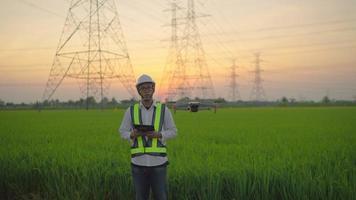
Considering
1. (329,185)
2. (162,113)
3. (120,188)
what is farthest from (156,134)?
(329,185)

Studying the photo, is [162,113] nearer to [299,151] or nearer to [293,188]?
[293,188]

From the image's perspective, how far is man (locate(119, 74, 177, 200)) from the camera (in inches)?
148

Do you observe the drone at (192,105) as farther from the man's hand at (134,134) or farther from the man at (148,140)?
the man's hand at (134,134)

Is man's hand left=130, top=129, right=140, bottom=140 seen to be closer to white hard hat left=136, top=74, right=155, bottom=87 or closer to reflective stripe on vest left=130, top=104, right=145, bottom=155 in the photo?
reflective stripe on vest left=130, top=104, right=145, bottom=155

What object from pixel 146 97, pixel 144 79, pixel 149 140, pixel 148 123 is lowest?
pixel 149 140

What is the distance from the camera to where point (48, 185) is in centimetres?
551

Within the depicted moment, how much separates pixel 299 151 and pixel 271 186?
3181 millimetres

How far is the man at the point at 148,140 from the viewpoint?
3.76m

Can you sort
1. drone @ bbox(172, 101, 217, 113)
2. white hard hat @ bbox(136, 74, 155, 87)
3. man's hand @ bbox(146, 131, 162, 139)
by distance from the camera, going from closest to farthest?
man's hand @ bbox(146, 131, 162, 139) → white hard hat @ bbox(136, 74, 155, 87) → drone @ bbox(172, 101, 217, 113)

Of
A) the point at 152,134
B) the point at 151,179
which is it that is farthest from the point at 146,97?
the point at 151,179

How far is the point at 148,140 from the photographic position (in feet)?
12.4

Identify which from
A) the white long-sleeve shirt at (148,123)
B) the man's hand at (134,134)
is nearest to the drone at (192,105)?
the white long-sleeve shirt at (148,123)

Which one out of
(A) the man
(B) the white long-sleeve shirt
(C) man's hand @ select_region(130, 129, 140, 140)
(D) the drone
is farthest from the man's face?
(D) the drone

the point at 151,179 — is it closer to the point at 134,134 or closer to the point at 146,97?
the point at 134,134
